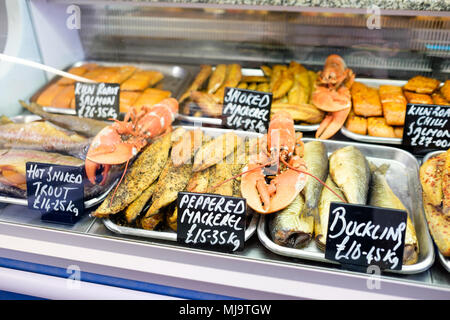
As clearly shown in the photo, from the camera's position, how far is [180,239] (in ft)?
4.68

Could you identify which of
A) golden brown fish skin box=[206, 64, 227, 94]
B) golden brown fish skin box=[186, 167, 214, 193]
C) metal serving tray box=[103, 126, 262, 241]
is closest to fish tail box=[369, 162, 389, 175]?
metal serving tray box=[103, 126, 262, 241]

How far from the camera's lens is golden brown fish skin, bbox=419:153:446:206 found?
4.82 ft

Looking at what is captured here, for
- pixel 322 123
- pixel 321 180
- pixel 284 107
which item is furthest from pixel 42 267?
pixel 322 123

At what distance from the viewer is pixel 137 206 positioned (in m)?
1.53

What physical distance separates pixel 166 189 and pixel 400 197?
1.01 metres

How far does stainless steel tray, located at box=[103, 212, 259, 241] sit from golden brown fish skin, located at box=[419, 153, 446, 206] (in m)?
0.67

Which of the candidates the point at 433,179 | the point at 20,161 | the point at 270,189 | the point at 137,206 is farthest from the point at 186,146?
the point at 433,179

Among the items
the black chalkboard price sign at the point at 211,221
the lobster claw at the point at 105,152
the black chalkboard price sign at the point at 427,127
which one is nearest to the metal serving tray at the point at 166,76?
the lobster claw at the point at 105,152

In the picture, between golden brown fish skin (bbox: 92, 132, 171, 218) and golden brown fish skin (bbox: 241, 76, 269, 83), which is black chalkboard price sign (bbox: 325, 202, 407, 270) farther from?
golden brown fish skin (bbox: 241, 76, 269, 83)

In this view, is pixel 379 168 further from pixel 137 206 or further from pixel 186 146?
pixel 137 206

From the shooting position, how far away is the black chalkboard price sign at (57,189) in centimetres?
152

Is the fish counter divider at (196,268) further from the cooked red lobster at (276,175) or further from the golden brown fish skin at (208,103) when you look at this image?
the golden brown fish skin at (208,103)

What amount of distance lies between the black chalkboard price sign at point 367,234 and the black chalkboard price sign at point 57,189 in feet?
3.22
